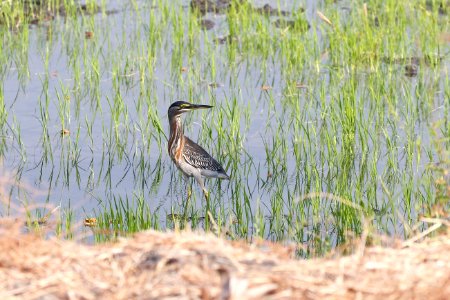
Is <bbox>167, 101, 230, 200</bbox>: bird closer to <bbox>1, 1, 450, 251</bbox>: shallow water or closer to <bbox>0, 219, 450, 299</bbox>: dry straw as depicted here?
<bbox>1, 1, 450, 251</bbox>: shallow water

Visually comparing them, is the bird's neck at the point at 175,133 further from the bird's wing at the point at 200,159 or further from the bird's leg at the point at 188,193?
the bird's leg at the point at 188,193

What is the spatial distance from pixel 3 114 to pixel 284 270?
6150 mm

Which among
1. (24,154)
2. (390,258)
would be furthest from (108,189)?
(390,258)

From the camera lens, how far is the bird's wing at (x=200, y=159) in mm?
8820

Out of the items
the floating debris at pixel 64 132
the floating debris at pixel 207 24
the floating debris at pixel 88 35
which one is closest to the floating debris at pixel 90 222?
the floating debris at pixel 64 132

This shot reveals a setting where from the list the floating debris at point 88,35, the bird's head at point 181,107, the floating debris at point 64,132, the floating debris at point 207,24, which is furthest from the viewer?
the floating debris at point 207,24

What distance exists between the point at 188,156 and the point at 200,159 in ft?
0.43

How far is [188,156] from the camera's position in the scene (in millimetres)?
8922

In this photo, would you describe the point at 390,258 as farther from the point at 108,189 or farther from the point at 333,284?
the point at 108,189

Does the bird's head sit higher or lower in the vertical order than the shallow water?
higher

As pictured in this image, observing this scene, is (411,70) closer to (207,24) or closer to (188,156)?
(207,24)

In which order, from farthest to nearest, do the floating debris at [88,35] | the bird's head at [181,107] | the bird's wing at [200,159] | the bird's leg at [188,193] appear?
the floating debris at [88,35], the bird's head at [181,107], the bird's wing at [200,159], the bird's leg at [188,193]

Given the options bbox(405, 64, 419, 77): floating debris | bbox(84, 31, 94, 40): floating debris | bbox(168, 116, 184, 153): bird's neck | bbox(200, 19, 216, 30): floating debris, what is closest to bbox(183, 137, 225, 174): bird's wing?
bbox(168, 116, 184, 153): bird's neck

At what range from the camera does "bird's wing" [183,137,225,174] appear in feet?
28.9
